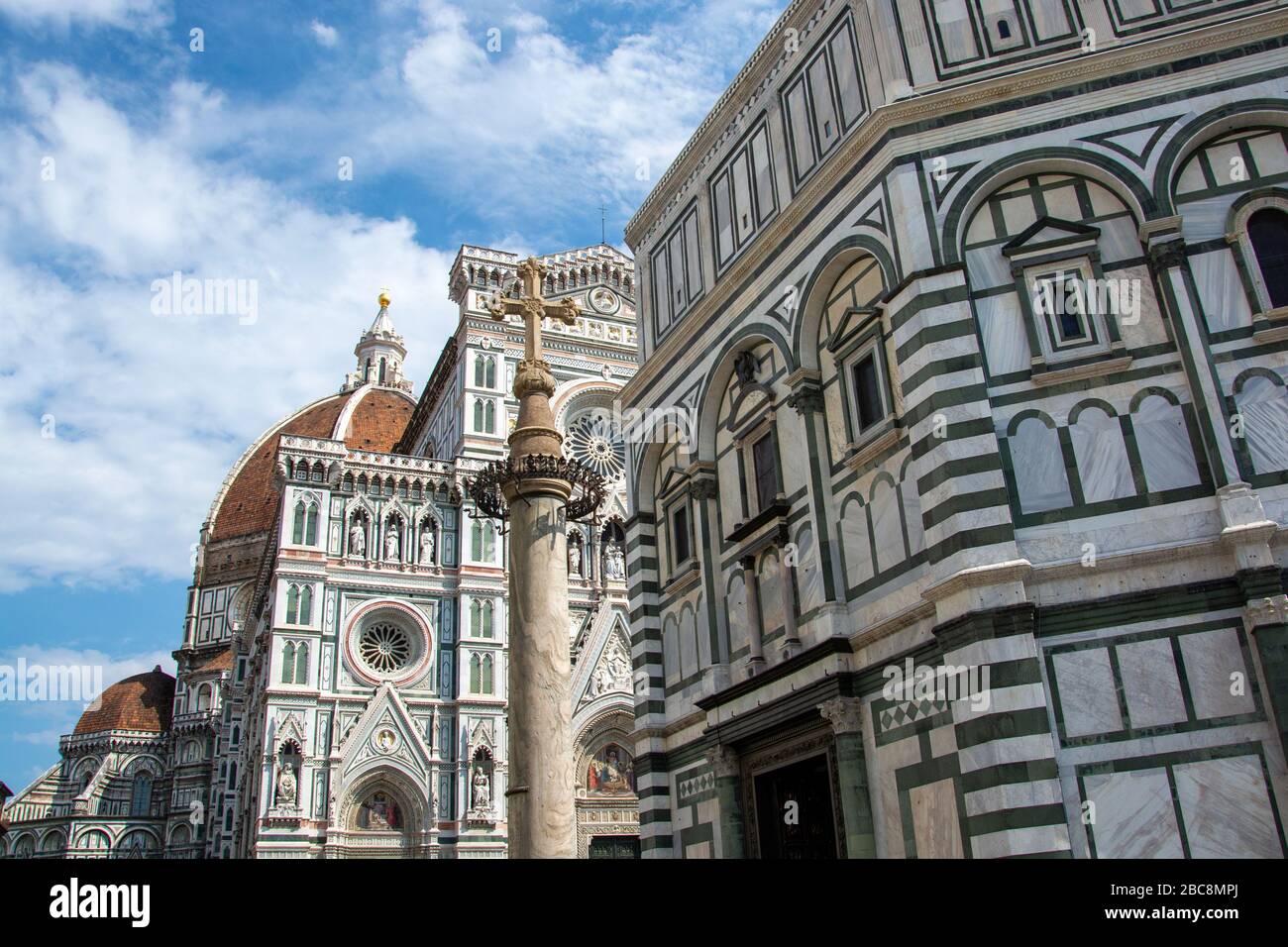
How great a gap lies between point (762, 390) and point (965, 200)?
4502 millimetres

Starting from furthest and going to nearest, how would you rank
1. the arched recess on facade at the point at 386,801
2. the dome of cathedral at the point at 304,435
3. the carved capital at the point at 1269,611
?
1. the dome of cathedral at the point at 304,435
2. the arched recess on facade at the point at 386,801
3. the carved capital at the point at 1269,611

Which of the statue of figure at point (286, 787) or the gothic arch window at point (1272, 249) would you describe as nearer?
the gothic arch window at point (1272, 249)

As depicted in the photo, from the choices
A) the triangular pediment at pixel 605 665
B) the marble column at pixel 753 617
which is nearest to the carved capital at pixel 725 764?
the marble column at pixel 753 617

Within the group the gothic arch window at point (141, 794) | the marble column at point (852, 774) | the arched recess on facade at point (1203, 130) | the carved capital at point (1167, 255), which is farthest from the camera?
the gothic arch window at point (141, 794)

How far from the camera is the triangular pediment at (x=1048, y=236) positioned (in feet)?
44.1

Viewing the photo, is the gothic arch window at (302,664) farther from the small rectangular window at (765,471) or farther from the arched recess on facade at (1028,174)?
the arched recess on facade at (1028,174)

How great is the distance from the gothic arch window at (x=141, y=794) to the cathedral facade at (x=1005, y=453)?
70513mm

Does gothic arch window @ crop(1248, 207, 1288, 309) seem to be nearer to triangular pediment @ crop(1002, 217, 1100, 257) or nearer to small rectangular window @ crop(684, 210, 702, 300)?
triangular pediment @ crop(1002, 217, 1100, 257)

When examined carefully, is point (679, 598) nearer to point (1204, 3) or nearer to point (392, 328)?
point (1204, 3)
